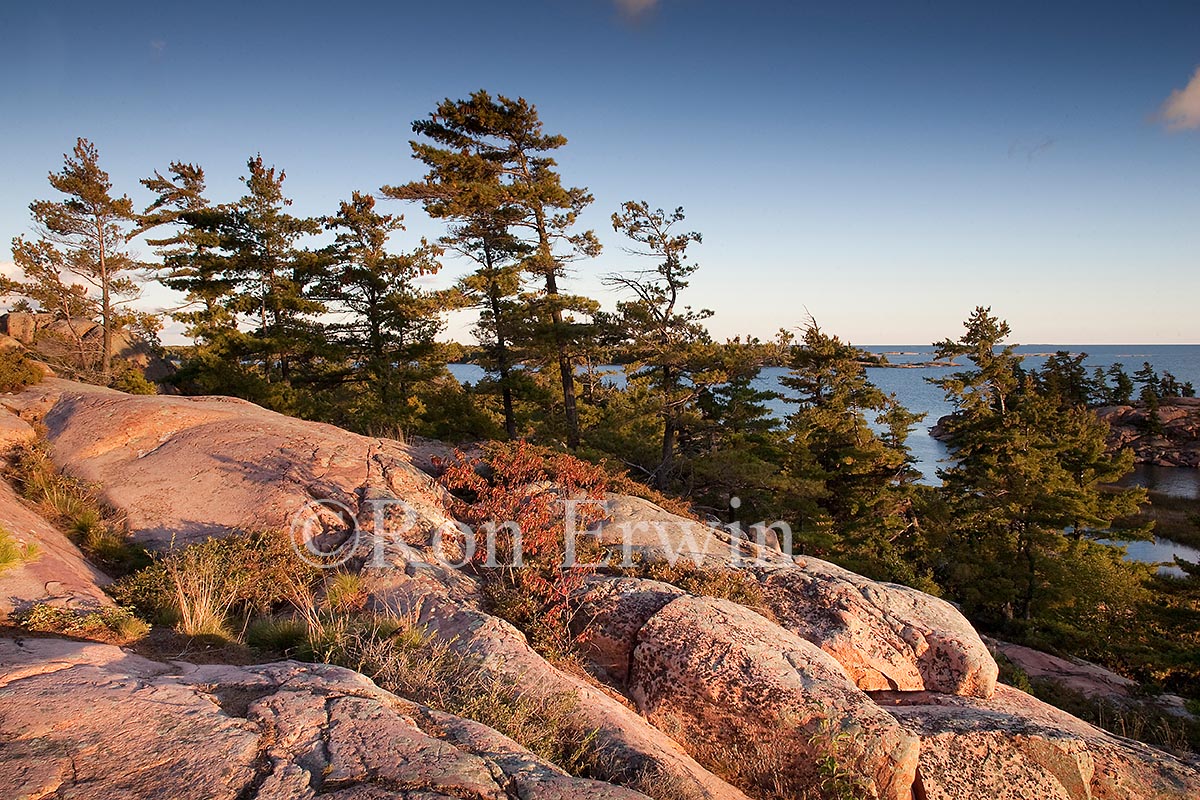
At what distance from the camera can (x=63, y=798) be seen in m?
2.57

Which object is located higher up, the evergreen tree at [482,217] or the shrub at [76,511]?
the evergreen tree at [482,217]

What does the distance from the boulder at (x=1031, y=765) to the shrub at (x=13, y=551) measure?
27.1ft

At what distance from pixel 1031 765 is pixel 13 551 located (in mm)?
9510

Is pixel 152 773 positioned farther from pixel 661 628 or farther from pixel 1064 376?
pixel 1064 376

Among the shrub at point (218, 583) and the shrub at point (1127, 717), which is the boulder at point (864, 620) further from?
the shrub at point (1127, 717)

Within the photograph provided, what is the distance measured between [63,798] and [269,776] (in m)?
0.83

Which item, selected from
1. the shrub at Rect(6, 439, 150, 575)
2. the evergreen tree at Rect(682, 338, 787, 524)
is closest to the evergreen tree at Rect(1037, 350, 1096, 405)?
the evergreen tree at Rect(682, 338, 787, 524)

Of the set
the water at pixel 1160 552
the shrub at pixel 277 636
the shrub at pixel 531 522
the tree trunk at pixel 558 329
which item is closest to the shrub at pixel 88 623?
the shrub at pixel 277 636

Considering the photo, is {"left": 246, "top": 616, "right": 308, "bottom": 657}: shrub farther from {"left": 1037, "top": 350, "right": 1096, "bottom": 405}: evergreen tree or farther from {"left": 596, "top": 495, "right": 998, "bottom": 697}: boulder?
{"left": 1037, "top": 350, "right": 1096, "bottom": 405}: evergreen tree

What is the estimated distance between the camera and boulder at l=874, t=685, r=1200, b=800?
532 centimetres

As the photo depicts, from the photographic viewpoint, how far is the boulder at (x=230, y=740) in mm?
2795

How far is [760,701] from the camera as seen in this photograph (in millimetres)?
5488

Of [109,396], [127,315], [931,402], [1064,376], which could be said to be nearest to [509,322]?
[109,396]

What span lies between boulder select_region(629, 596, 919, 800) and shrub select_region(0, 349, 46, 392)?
1278 centimetres
